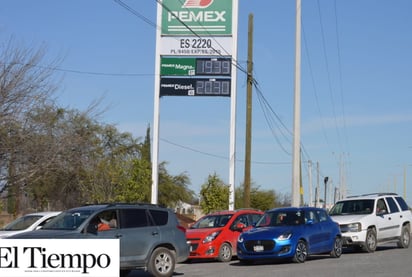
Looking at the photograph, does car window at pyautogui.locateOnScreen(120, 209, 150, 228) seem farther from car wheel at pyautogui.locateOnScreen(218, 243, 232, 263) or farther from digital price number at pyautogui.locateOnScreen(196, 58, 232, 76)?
digital price number at pyautogui.locateOnScreen(196, 58, 232, 76)

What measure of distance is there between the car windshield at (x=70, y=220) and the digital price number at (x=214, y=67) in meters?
18.8

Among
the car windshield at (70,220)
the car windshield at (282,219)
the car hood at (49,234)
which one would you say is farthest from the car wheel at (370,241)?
the car hood at (49,234)

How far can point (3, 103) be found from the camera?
2322cm

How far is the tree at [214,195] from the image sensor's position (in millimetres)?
34406

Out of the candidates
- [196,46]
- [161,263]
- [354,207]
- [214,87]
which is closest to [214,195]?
[214,87]

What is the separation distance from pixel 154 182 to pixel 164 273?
17858 millimetres

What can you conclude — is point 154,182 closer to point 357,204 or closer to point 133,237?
point 357,204

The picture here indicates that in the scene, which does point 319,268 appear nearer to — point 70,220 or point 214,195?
point 70,220

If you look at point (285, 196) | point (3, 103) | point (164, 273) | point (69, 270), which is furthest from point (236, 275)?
point (285, 196)

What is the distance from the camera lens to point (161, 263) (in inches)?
637

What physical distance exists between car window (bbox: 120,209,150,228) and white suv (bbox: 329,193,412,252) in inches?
355

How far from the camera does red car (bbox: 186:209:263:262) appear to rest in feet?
69.6

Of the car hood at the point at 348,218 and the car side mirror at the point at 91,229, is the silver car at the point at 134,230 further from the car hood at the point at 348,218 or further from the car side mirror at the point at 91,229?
the car hood at the point at 348,218

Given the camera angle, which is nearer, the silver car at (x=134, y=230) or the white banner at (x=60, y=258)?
the white banner at (x=60, y=258)
